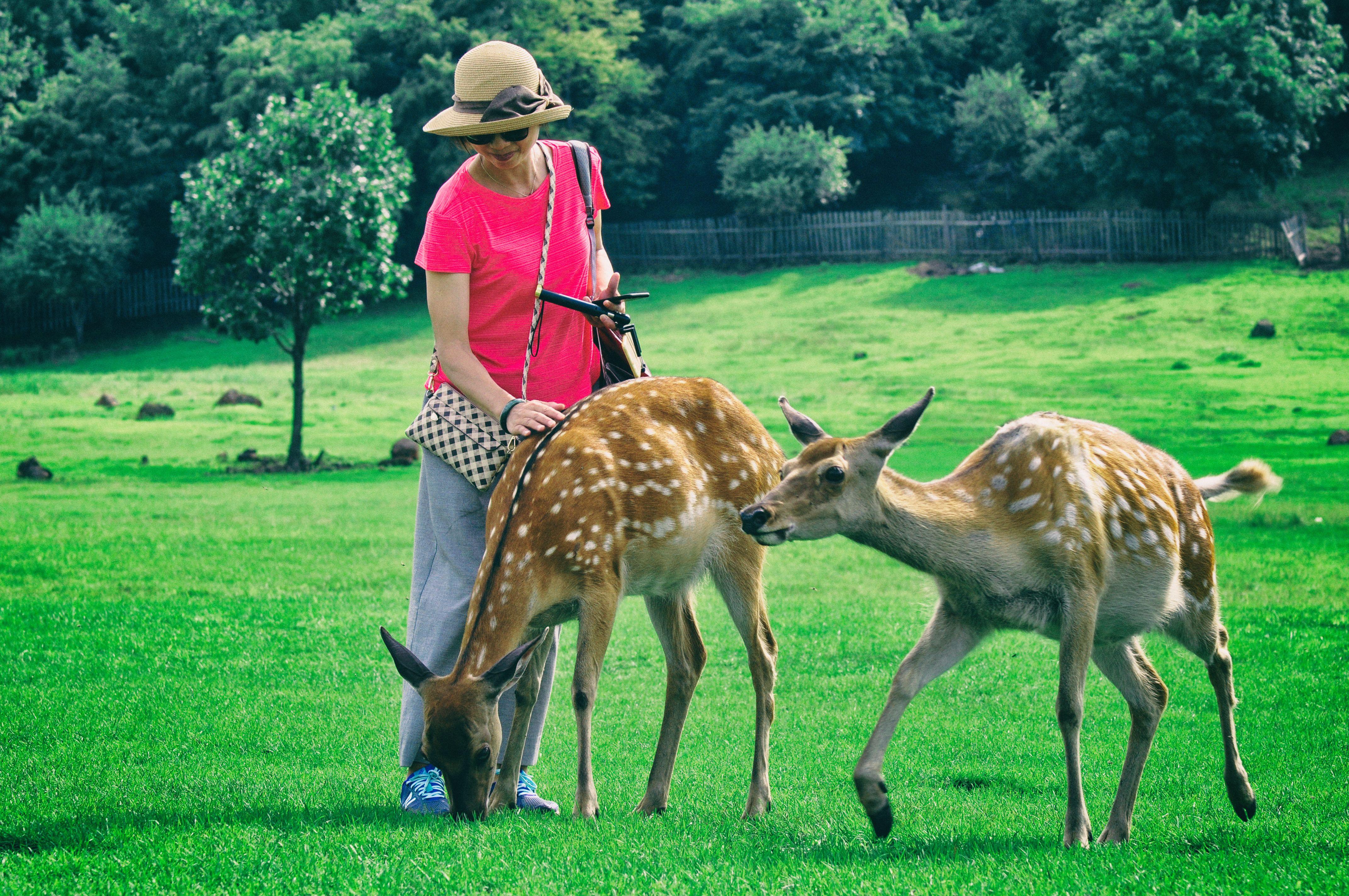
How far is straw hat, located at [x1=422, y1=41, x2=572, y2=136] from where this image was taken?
5141 mm

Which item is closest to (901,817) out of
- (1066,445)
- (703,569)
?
(703,569)

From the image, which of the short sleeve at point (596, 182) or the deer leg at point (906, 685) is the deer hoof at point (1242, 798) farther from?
the short sleeve at point (596, 182)

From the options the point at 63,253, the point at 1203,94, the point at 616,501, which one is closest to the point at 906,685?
the point at 616,501

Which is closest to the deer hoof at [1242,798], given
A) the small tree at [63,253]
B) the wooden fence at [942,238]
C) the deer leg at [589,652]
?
the deer leg at [589,652]

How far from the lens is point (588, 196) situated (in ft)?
18.5

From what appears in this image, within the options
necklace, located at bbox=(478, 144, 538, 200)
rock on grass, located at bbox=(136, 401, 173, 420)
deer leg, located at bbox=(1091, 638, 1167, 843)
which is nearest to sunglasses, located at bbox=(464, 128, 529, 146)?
necklace, located at bbox=(478, 144, 538, 200)

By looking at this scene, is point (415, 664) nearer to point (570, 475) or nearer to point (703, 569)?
point (570, 475)

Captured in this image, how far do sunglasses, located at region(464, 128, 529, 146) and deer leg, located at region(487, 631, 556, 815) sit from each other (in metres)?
2.16

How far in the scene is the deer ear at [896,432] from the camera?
4.71 m

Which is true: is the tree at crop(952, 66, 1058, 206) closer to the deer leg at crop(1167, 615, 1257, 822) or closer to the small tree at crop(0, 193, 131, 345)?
the small tree at crop(0, 193, 131, 345)

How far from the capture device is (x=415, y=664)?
4.95 m

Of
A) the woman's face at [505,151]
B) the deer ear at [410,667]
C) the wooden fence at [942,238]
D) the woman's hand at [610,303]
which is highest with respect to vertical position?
the wooden fence at [942,238]

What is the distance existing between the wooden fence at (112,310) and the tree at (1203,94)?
35.3 m

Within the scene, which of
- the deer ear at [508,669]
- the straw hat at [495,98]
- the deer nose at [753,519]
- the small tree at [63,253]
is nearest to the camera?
the deer nose at [753,519]
